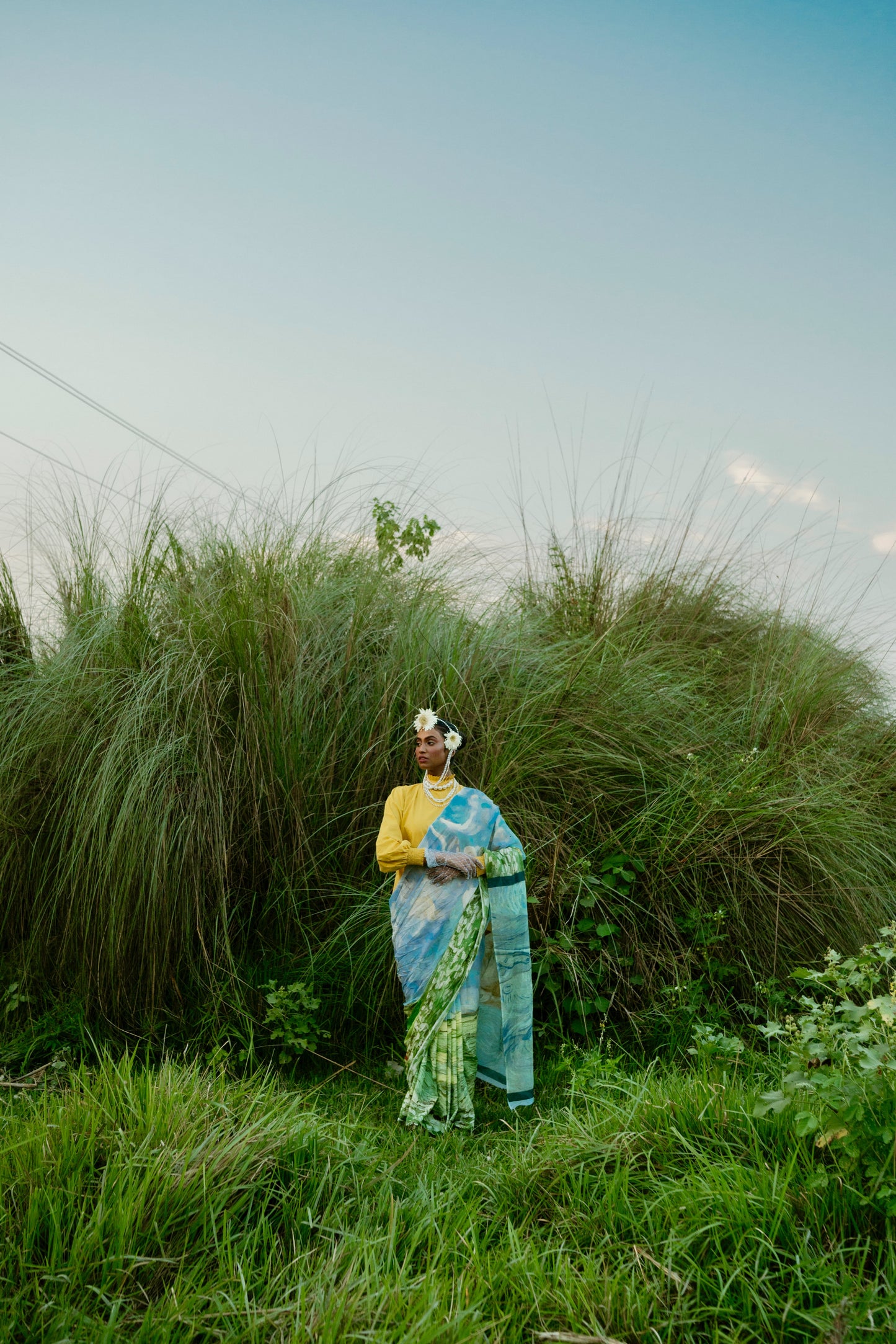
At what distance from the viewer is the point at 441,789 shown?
4.01 metres

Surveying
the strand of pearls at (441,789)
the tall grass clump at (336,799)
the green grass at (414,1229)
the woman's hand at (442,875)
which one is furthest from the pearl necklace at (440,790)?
the green grass at (414,1229)

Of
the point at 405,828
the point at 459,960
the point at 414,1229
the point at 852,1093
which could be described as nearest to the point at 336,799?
the point at 405,828

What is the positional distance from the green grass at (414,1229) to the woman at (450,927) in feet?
2.56

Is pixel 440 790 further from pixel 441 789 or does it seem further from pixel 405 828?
pixel 405 828

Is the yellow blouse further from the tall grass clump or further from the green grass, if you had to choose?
the green grass

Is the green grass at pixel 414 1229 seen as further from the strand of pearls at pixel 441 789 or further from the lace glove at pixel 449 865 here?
the strand of pearls at pixel 441 789

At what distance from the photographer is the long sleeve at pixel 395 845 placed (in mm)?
3885

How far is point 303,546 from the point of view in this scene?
20.2 ft

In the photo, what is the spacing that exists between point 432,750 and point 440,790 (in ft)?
0.63

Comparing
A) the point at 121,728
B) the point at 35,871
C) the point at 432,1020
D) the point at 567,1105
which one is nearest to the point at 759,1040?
the point at 567,1105

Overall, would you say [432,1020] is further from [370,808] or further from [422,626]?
[422,626]

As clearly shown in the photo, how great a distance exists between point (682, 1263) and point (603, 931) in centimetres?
219

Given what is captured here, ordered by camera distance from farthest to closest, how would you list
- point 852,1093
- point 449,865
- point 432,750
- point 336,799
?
point 336,799 < point 432,750 < point 449,865 < point 852,1093

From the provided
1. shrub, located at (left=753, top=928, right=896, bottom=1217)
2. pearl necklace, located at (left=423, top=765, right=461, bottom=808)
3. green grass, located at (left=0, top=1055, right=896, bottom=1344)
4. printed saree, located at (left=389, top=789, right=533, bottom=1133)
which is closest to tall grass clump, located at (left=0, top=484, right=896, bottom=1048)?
printed saree, located at (left=389, top=789, right=533, bottom=1133)
